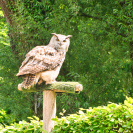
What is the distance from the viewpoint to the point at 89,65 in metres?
5.39

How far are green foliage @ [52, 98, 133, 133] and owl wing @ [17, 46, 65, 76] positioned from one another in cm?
65

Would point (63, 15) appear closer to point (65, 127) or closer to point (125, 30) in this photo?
Answer: point (125, 30)

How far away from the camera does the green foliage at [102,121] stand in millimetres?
2930

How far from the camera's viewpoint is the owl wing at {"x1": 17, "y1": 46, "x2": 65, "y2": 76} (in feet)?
9.07

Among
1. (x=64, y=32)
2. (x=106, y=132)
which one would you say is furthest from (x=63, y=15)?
(x=106, y=132)

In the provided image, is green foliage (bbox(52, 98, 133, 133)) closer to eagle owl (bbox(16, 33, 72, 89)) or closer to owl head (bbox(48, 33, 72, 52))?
eagle owl (bbox(16, 33, 72, 89))

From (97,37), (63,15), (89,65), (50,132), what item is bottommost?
(50,132)

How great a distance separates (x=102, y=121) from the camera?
3014 millimetres

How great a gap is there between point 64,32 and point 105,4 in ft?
3.58

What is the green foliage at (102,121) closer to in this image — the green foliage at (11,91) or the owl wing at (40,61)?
the owl wing at (40,61)

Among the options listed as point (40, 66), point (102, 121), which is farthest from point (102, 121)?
point (40, 66)

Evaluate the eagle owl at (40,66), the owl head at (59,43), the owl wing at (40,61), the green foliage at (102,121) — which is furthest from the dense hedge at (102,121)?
the owl head at (59,43)

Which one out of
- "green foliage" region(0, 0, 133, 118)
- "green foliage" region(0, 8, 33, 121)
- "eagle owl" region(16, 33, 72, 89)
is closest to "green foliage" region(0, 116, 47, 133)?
"eagle owl" region(16, 33, 72, 89)

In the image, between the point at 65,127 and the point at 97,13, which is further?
the point at 97,13
